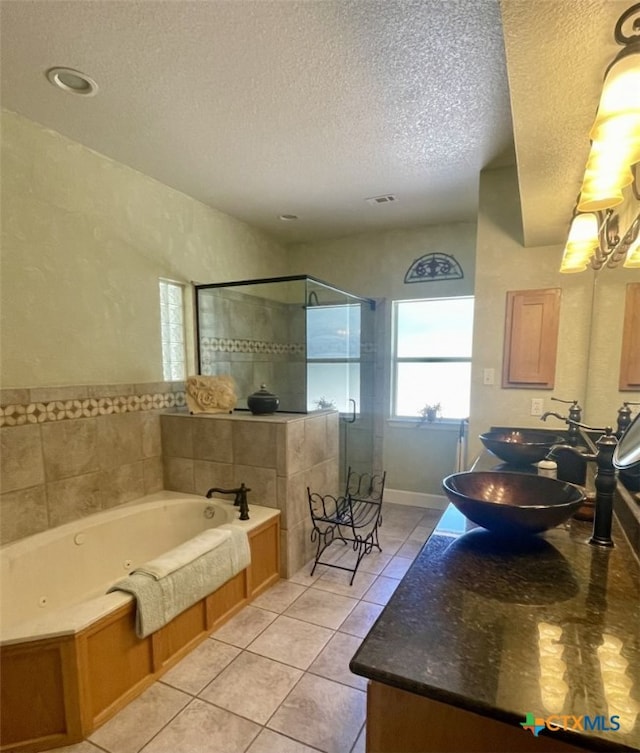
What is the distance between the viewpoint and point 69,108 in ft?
6.61

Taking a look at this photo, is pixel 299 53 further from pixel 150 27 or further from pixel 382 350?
pixel 382 350

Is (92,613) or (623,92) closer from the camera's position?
(623,92)

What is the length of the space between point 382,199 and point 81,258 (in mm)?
2266

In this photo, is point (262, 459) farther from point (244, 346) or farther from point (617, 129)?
point (617, 129)

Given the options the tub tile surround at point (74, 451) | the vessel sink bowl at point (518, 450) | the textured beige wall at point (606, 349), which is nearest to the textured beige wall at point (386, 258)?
the textured beige wall at point (606, 349)

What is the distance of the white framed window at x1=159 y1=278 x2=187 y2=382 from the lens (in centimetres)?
302

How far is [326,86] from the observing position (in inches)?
72.7

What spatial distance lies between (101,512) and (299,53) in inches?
109

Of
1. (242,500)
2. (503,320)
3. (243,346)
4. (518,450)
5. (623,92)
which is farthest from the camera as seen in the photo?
(243,346)

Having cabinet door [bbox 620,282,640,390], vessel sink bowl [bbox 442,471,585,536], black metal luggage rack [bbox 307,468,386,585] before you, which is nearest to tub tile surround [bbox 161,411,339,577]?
black metal luggage rack [bbox 307,468,386,585]

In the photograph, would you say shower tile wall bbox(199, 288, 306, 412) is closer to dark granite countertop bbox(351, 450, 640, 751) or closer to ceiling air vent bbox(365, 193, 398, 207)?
ceiling air vent bbox(365, 193, 398, 207)

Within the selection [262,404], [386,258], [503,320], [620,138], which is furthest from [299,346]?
[620,138]

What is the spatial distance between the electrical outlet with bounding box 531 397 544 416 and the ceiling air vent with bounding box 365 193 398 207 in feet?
6.22

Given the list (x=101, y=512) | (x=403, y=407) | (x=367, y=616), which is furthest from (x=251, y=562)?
(x=403, y=407)
